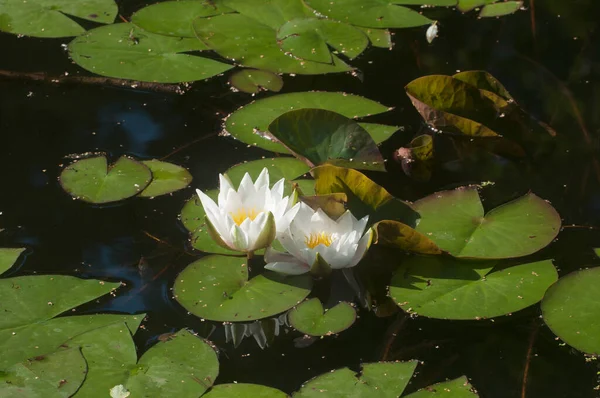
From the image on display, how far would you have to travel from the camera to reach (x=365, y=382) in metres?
1.82

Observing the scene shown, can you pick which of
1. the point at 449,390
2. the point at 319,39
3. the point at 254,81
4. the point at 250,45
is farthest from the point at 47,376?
the point at 319,39

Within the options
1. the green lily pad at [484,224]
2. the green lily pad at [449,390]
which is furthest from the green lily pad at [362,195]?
the green lily pad at [449,390]

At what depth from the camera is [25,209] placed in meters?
2.36

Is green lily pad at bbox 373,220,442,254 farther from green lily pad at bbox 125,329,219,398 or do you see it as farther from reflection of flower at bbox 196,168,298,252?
green lily pad at bbox 125,329,219,398

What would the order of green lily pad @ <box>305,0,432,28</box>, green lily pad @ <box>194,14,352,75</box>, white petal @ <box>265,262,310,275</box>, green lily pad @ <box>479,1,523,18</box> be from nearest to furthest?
white petal @ <box>265,262,310,275</box> → green lily pad @ <box>194,14,352,75</box> → green lily pad @ <box>305,0,432,28</box> → green lily pad @ <box>479,1,523,18</box>

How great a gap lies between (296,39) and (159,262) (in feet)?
4.26

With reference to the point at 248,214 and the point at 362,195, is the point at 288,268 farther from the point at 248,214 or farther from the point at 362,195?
the point at 362,195

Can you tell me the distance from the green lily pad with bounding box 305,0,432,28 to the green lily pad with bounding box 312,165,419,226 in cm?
127

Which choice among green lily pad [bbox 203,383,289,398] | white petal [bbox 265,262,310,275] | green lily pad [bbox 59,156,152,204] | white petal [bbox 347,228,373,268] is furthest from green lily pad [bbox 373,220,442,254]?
green lily pad [bbox 59,156,152,204]

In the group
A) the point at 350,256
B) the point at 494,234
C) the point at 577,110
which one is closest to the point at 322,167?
the point at 350,256

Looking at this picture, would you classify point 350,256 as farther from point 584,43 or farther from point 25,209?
point 584,43

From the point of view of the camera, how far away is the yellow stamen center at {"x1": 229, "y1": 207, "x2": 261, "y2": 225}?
A: 2127mm

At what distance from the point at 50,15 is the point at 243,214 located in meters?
1.65

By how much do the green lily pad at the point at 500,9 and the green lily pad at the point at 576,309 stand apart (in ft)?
5.48
